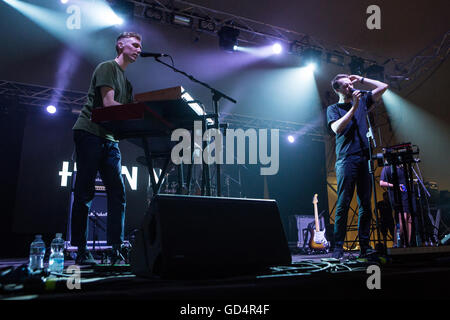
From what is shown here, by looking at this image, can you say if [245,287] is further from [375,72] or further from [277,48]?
[375,72]

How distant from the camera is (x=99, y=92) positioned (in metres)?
2.34

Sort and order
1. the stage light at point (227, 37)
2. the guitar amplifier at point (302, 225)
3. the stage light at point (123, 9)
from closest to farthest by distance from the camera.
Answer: the stage light at point (123, 9) < the stage light at point (227, 37) < the guitar amplifier at point (302, 225)

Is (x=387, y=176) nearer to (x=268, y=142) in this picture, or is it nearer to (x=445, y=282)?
(x=445, y=282)

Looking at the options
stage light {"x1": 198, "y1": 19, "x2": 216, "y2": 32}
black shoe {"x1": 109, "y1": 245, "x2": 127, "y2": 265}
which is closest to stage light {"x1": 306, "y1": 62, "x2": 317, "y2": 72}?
stage light {"x1": 198, "y1": 19, "x2": 216, "y2": 32}

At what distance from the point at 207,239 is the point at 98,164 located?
1.33 m

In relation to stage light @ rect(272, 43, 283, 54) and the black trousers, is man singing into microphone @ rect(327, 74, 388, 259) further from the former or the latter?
stage light @ rect(272, 43, 283, 54)

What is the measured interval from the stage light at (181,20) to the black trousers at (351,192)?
4.38 m

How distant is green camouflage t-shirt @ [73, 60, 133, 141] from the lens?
7.44ft

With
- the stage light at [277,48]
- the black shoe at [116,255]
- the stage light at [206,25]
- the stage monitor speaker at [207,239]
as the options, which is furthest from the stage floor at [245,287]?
the stage light at [277,48]

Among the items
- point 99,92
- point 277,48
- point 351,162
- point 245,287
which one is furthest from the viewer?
point 277,48

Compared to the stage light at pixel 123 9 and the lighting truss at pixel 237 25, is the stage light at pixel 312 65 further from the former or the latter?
the stage light at pixel 123 9

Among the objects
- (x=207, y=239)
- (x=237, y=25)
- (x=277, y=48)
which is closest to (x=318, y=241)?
(x=277, y=48)

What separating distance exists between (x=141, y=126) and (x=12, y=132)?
6.73 meters

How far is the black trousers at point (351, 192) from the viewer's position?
9.36 feet
